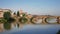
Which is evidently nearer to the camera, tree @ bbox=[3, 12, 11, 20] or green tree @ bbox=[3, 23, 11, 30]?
tree @ bbox=[3, 12, 11, 20]

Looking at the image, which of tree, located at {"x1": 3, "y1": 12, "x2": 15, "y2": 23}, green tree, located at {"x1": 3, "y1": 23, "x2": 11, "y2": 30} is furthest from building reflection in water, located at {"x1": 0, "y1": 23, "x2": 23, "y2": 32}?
tree, located at {"x1": 3, "y1": 12, "x2": 15, "y2": 23}

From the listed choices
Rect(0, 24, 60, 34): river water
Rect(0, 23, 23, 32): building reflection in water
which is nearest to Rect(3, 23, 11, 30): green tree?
Rect(0, 23, 23, 32): building reflection in water

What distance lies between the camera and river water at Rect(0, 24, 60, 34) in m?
3.37

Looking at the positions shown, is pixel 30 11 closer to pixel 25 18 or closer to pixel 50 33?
pixel 25 18

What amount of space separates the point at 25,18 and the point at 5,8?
1.61ft

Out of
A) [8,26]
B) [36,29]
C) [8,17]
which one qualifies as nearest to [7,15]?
[8,17]

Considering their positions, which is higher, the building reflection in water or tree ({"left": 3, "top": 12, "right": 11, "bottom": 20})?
tree ({"left": 3, "top": 12, "right": 11, "bottom": 20})

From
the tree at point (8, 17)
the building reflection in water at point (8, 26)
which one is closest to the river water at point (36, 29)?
the building reflection in water at point (8, 26)

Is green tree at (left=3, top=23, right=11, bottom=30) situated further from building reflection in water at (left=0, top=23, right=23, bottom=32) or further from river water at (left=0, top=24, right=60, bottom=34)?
river water at (left=0, top=24, right=60, bottom=34)

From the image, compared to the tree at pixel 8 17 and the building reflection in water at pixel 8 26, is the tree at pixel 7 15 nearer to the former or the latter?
the tree at pixel 8 17

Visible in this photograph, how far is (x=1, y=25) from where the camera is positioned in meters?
3.51

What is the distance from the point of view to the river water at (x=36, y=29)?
3.37 m

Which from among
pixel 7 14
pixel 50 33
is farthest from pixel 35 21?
pixel 7 14

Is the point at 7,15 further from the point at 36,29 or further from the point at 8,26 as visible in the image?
the point at 36,29
